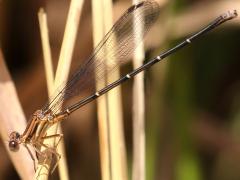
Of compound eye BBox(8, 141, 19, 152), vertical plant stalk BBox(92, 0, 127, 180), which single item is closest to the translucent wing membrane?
vertical plant stalk BBox(92, 0, 127, 180)

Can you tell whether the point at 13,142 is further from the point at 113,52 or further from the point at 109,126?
the point at 113,52

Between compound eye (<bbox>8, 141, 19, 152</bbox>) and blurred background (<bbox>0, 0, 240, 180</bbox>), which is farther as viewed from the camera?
blurred background (<bbox>0, 0, 240, 180</bbox>)

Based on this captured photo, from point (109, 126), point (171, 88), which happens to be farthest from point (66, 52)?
point (171, 88)

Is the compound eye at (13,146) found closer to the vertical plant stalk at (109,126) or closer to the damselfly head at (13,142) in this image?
the damselfly head at (13,142)

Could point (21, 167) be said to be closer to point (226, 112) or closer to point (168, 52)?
point (168, 52)

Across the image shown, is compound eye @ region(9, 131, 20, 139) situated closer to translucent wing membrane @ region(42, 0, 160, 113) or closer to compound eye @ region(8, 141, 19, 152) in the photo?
compound eye @ region(8, 141, 19, 152)

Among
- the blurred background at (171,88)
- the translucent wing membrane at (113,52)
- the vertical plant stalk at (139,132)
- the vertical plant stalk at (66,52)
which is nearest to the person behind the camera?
the vertical plant stalk at (66,52)

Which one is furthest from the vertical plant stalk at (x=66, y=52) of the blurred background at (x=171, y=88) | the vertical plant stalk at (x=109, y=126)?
the blurred background at (x=171, y=88)
